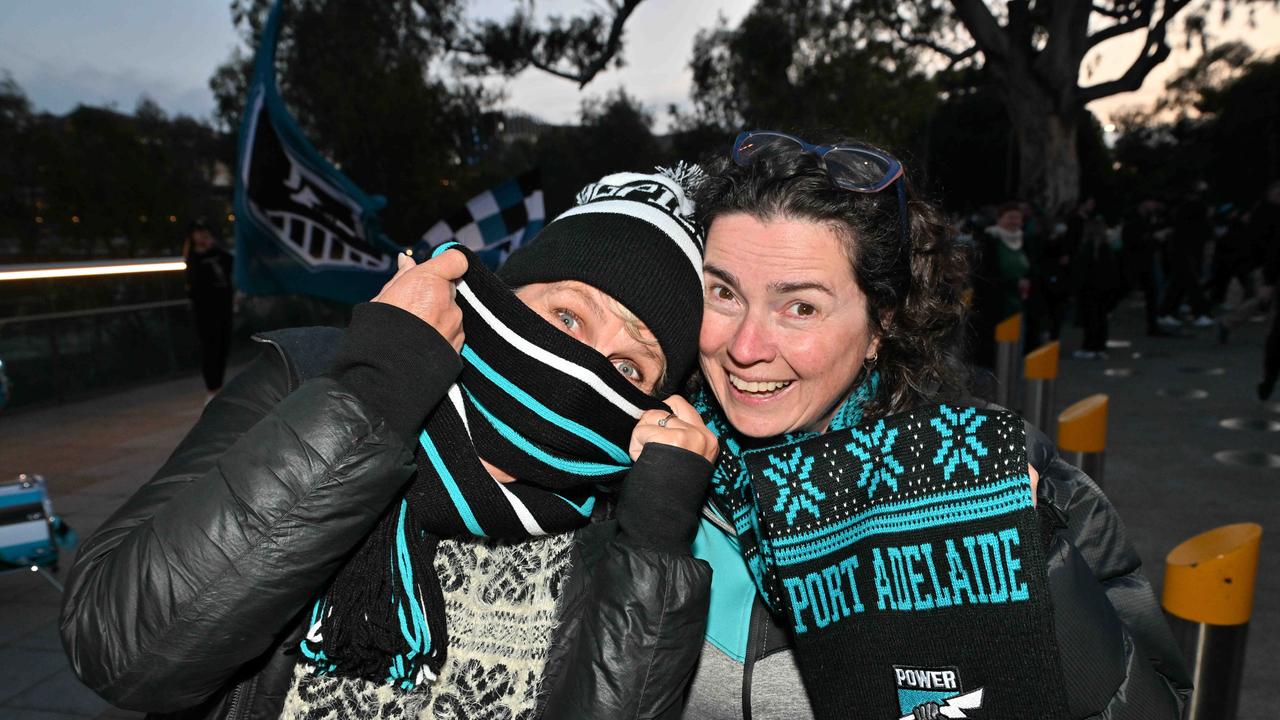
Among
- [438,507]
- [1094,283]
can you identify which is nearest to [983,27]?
[1094,283]

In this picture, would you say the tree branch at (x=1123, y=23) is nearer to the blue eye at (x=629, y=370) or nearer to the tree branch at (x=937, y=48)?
the tree branch at (x=937, y=48)

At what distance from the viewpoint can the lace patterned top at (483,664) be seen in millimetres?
1715

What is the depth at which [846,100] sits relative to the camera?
109 feet

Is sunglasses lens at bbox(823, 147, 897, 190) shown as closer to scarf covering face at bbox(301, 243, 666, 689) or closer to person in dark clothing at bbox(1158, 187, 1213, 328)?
scarf covering face at bbox(301, 243, 666, 689)

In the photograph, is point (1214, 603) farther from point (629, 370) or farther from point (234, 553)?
point (234, 553)

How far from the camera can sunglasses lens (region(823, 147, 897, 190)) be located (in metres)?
1.84

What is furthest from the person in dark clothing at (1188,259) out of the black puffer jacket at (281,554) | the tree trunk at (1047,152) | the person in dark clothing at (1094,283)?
the black puffer jacket at (281,554)

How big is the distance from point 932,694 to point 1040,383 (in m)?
5.11

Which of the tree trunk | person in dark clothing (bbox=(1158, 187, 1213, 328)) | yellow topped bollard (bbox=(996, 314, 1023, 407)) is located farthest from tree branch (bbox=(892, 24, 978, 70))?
yellow topped bollard (bbox=(996, 314, 1023, 407))

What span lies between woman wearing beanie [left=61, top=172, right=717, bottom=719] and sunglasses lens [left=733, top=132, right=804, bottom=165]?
20 cm

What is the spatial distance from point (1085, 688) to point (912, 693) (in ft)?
0.87

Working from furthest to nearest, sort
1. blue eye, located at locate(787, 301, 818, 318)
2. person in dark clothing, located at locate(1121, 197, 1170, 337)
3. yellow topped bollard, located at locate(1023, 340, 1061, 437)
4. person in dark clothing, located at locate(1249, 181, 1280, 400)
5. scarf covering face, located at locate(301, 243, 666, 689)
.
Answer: person in dark clothing, located at locate(1121, 197, 1170, 337)
person in dark clothing, located at locate(1249, 181, 1280, 400)
yellow topped bollard, located at locate(1023, 340, 1061, 437)
blue eye, located at locate(787, 301, 818, 318)
scarf covering face, located at locate(301, 243, 666, 689)

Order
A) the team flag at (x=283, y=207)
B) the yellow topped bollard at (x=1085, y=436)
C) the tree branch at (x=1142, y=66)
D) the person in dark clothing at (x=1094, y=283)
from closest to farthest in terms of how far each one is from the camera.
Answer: the yellow topped bollard at (x=1085, y=436) < the team flag at (x=283, y=207) < the person in dark clothing at (x=1094, y=283) < the tree branch at (x=1142, y=66)

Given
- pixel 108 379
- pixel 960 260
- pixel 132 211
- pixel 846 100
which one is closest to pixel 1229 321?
pixel 960 260
